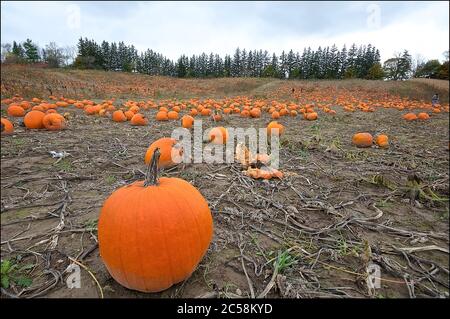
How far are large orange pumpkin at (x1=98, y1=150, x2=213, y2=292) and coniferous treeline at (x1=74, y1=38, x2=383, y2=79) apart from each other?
158ft

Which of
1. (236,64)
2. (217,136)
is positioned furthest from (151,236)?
(236,64)

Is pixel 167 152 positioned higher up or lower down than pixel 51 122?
lower down

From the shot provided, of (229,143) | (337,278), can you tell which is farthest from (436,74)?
(337,278)

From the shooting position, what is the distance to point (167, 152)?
12.3 feet

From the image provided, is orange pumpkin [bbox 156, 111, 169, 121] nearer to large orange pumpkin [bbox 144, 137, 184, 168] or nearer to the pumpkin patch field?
the pumpkin patch field

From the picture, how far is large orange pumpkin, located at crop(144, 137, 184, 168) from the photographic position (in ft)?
12.1

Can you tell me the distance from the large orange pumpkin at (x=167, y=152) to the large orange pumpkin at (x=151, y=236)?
1.94 metres

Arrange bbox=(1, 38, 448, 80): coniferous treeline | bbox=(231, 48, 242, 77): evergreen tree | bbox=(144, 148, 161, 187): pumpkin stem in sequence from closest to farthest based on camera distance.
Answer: bbox=(144, 148, 161, 187): pumpkin stem
bbox=(1, 38, 448, 80): coniferous treeline
bbox=(231, 48, 242, 77): evergreen tree

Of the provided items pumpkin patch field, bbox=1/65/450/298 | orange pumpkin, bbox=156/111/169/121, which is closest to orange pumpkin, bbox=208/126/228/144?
pumpkin patch field, bbox=1/65/450/298

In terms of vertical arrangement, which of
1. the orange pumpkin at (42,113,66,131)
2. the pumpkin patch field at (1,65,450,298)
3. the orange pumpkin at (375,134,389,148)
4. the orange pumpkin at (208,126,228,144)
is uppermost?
the orange pumpkin at (42,113,66,131)

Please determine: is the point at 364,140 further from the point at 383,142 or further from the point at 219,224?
the point at 219,224

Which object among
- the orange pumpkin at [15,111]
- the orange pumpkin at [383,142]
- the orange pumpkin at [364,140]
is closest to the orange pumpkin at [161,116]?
the orange pumpkin at [15,111]

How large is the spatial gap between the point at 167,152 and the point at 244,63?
72.5 metres

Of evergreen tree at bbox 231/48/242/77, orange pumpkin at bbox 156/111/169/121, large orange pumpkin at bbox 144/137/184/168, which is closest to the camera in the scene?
large orange pumpkin at bbox 144/137/184/168
